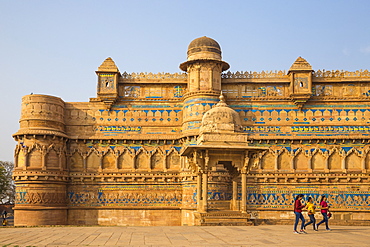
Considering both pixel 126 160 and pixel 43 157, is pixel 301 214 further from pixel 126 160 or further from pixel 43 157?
pixel 43 157

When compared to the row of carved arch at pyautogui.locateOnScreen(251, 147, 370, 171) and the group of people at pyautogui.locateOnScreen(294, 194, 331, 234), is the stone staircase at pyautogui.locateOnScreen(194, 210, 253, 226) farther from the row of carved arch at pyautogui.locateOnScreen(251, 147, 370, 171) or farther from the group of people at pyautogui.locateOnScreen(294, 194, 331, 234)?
the row of carved arch at pyautogui.locateOnScreen(251, 147, 370, 171)

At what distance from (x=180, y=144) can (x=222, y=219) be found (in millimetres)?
10856

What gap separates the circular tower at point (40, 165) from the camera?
26.6 metres

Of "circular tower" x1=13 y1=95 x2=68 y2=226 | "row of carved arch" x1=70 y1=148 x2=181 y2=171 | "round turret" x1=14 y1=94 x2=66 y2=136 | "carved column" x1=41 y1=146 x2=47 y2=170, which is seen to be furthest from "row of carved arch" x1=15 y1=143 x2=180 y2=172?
"round turret" x1=14 y1=94 x2=66 y2=136

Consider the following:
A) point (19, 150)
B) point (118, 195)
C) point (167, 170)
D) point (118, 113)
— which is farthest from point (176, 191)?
point (19, 150)

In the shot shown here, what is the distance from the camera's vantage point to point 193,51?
94.0 ft

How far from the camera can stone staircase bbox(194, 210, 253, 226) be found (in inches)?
703

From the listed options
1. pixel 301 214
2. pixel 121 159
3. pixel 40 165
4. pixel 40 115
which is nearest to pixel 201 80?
pixel 121 159

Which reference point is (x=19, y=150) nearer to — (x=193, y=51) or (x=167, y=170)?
(x=167, y=170)

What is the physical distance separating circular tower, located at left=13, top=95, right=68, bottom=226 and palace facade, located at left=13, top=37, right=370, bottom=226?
0.06 m

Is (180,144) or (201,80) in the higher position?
(201,80)

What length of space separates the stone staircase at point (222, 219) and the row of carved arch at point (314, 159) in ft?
32.0

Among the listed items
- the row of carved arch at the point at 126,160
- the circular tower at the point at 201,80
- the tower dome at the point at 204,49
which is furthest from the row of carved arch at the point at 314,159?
the tower dome at the point at 204,49

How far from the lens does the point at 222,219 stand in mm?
18062
